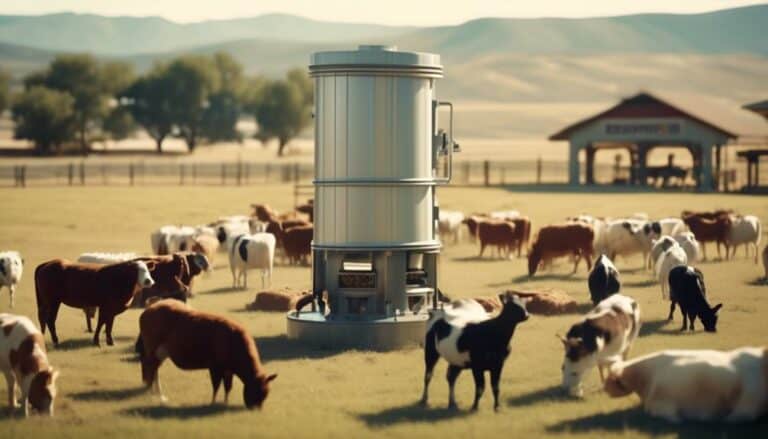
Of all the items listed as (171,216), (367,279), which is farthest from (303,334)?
(171,216)

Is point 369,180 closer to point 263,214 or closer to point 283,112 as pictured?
point 263,214

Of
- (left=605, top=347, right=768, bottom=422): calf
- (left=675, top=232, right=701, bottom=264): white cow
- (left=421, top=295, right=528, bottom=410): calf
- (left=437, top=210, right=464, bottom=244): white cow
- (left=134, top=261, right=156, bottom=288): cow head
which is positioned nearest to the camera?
(left=605, top=347, right=768, bottom=422): calf

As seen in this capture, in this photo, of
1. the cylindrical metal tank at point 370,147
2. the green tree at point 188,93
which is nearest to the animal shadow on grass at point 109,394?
the cylindrical metal tank at point 370,147

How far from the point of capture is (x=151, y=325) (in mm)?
15766

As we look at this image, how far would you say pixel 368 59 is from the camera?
65.8ft

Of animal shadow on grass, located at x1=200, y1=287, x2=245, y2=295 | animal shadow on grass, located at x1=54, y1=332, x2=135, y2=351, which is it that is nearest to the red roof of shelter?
animal shadow on grass, located at x1=200, y1=287, x2=245, y2=295

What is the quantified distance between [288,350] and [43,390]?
5455mm

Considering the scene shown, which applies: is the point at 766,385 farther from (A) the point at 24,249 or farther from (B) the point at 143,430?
(A) the point at 24,249

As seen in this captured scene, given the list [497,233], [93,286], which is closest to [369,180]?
[93,286]

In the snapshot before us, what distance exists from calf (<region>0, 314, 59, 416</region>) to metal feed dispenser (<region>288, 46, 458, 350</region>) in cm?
589

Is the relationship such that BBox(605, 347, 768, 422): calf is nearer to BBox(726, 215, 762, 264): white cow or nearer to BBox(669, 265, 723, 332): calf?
BBox(669, 265, 723, 332): calf

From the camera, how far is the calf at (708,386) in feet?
45.4

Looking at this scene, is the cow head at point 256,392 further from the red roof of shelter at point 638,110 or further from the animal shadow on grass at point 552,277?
the red roof of shelter at point 638,110

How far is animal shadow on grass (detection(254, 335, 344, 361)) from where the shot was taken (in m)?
19.0
